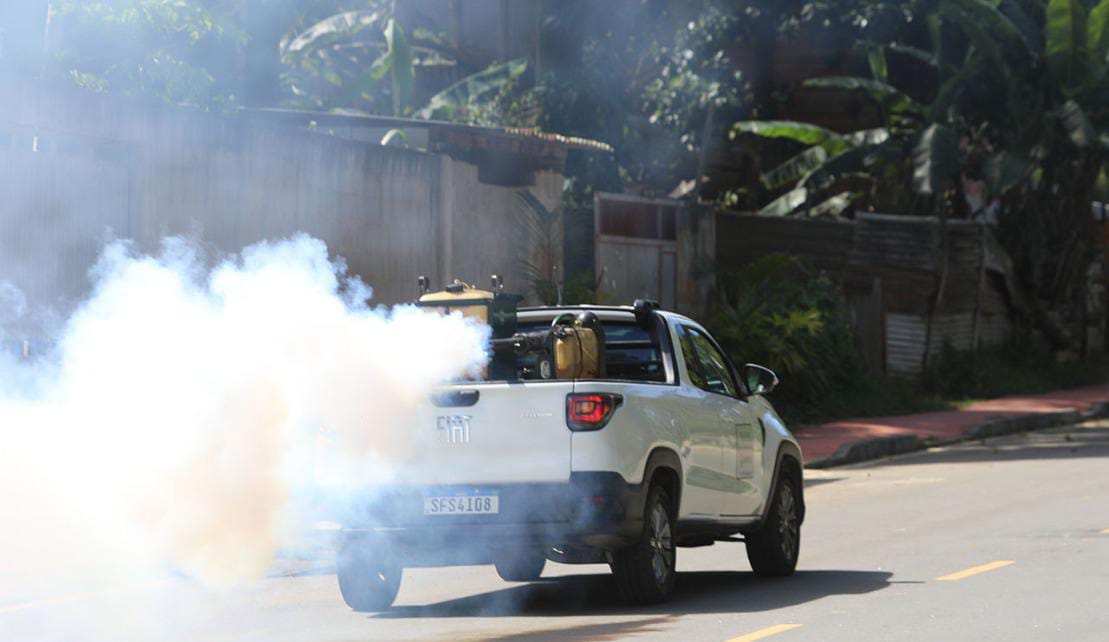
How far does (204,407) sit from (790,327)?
1619 centimetres

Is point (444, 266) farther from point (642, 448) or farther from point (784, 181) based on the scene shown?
point (784, 181)

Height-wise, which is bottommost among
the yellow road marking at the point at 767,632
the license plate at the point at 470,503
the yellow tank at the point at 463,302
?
the yellow road marking at the point at 767,632

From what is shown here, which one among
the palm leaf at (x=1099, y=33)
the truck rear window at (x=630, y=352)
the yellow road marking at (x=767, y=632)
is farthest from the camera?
the palm leaf at (x=1099, y=33)

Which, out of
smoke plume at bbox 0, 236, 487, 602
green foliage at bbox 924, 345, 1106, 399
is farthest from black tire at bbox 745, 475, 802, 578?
green foliage at bbox 924, 345, 1106, 399

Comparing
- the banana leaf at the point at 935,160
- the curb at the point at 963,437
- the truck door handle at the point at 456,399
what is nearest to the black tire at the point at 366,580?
the truck door handle at the point at 456,399

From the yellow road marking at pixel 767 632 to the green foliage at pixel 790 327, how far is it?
48.6 ft

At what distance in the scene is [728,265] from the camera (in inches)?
1162

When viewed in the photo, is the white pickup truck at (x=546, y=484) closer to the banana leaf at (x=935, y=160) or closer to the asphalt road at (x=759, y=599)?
the asphalt road at (x=759, y=599)

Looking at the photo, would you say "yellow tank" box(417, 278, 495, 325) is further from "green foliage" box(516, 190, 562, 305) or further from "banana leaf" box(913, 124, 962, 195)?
"banana leaf" box(913, 124, 962, 195)

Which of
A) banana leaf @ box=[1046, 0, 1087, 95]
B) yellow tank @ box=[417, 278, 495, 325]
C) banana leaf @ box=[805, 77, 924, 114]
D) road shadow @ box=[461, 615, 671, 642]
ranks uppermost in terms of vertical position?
banana leaf @ box=[1046, 0, 1087, 95]

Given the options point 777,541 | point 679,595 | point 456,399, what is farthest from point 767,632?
point 777,541

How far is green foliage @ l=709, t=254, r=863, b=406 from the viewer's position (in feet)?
79.8

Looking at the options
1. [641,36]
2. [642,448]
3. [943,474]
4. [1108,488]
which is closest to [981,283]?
[641,36]

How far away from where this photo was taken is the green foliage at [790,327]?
24.3 m
